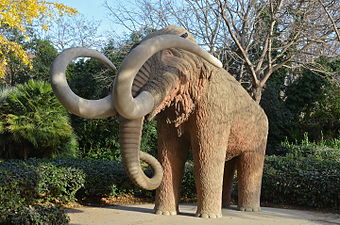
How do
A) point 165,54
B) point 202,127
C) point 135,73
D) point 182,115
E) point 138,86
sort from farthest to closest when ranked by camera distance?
point 202,127, point 182,115, point 165,54, point 138,86, point 135,73

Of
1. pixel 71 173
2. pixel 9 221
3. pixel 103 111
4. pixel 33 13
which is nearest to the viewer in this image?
pixel 103 111

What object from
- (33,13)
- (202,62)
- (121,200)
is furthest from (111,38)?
(202,62)

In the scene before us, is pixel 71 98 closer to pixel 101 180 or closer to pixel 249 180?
pixel 249 180

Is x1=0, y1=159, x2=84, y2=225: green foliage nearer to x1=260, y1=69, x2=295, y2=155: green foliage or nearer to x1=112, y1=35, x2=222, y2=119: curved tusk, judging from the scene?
x1=112, y1=35, x2=222, y2=119: curved tusk

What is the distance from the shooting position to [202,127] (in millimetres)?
5598

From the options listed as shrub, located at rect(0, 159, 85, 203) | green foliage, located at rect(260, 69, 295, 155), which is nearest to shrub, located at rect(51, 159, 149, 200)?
shrub, located at rect(0, 159, 85, 203)

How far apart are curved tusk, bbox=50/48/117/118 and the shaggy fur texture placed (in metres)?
0.87

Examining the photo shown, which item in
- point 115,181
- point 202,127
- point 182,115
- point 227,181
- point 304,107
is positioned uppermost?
point 304,107

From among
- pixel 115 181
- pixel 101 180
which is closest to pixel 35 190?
pixel 101 180

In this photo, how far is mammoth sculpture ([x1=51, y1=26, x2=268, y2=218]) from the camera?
389 centimetres

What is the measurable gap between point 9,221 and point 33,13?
28.5 feet

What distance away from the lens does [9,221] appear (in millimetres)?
4559

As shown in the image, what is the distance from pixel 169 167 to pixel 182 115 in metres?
0.94

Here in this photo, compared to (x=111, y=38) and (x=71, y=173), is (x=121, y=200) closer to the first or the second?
(x=71, y=173)
